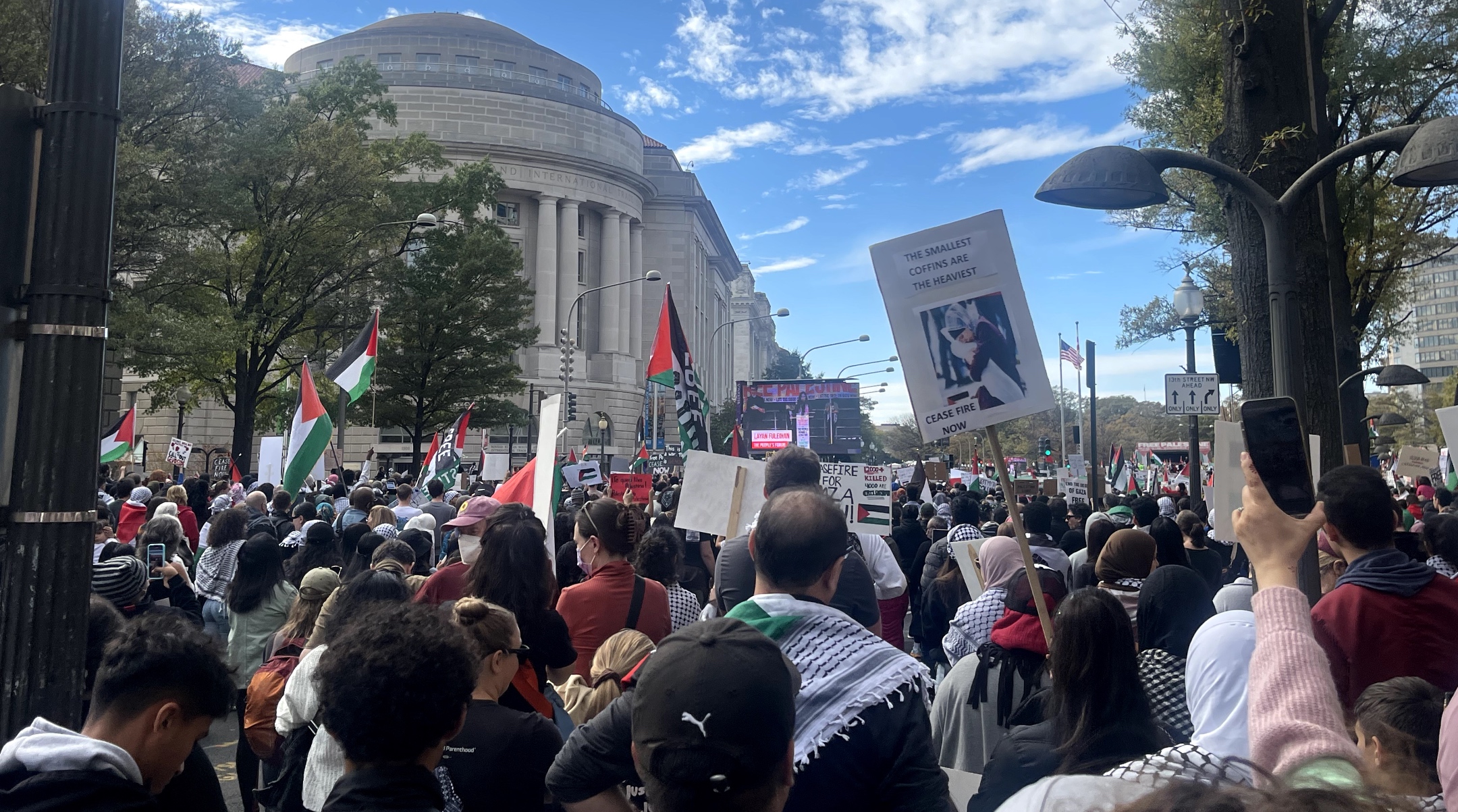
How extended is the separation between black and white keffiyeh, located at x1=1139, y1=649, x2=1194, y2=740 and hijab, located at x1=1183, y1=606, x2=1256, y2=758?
1.75 feet

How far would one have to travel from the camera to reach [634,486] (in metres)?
13.2

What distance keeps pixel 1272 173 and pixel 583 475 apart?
11.8 meters

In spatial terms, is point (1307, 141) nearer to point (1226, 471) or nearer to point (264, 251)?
point (1226, 471)

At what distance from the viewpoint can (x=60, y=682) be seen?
2676 mm

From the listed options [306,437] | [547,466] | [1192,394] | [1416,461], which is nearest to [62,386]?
[547,466]

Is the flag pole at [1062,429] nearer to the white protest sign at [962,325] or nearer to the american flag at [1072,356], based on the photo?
the american flag at [1072,356]

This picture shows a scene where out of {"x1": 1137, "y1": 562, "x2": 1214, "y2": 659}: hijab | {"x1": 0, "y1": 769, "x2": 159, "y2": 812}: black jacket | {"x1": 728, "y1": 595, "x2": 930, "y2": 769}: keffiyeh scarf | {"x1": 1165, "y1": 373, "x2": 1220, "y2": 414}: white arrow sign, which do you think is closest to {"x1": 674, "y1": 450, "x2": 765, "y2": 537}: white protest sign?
{"x1": 1137, "y1": 562, "x2": 1214, "y2": 659}: hijab

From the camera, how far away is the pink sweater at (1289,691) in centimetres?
184

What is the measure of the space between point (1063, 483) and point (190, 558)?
1355 cm

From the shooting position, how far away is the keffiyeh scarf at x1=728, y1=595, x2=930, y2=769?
2.37m

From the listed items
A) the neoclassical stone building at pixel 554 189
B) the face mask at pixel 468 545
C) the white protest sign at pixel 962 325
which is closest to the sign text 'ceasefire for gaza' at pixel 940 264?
the white protest sign at pixel 962 325

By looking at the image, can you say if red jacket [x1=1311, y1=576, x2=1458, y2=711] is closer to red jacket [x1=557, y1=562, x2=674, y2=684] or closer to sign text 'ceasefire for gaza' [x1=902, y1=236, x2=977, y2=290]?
sign text 'ceasefire for gaza' [x1=902, y1=236, x2=977, y2=290]

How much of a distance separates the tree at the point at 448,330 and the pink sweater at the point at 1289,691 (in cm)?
3880

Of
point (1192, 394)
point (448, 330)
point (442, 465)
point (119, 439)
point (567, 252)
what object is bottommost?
point (442, 465)
